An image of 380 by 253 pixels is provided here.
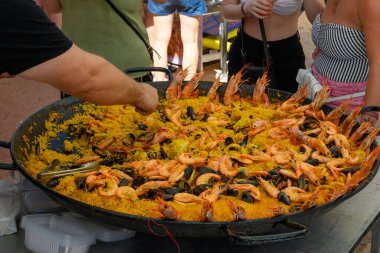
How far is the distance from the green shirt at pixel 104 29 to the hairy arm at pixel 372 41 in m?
1.26

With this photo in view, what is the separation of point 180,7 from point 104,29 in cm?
239

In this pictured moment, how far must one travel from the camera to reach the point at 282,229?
1624 mm

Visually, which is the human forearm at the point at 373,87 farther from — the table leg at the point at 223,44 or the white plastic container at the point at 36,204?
the table leg at the point at 223,44

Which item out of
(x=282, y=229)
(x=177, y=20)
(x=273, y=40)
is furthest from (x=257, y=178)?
(x=177, y=20)

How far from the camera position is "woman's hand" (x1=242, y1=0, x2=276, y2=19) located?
115 inches

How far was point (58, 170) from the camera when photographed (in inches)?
69.1

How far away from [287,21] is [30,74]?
2.14 metres

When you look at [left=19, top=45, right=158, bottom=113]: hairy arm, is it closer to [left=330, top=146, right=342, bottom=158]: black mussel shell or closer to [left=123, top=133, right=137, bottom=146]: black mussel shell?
[left=123, top=133, right=137, bottom=146]: black mussel shell

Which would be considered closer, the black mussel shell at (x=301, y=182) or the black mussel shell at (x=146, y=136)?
the black mussel shell at (x=301, y=182)

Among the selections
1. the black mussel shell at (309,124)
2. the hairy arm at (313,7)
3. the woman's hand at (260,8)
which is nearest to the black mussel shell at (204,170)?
the black mussel shell at (309,124)

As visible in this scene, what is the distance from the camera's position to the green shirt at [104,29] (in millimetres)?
2754

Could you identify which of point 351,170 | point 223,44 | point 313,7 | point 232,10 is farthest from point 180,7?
point 351,170

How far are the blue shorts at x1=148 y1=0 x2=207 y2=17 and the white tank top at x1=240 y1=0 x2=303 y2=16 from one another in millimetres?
2045

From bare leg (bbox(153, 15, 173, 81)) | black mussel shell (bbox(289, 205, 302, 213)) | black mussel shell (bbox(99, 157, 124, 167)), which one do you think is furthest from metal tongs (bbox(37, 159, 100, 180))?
bare leg (bbox(153, 15, 173, 81))
